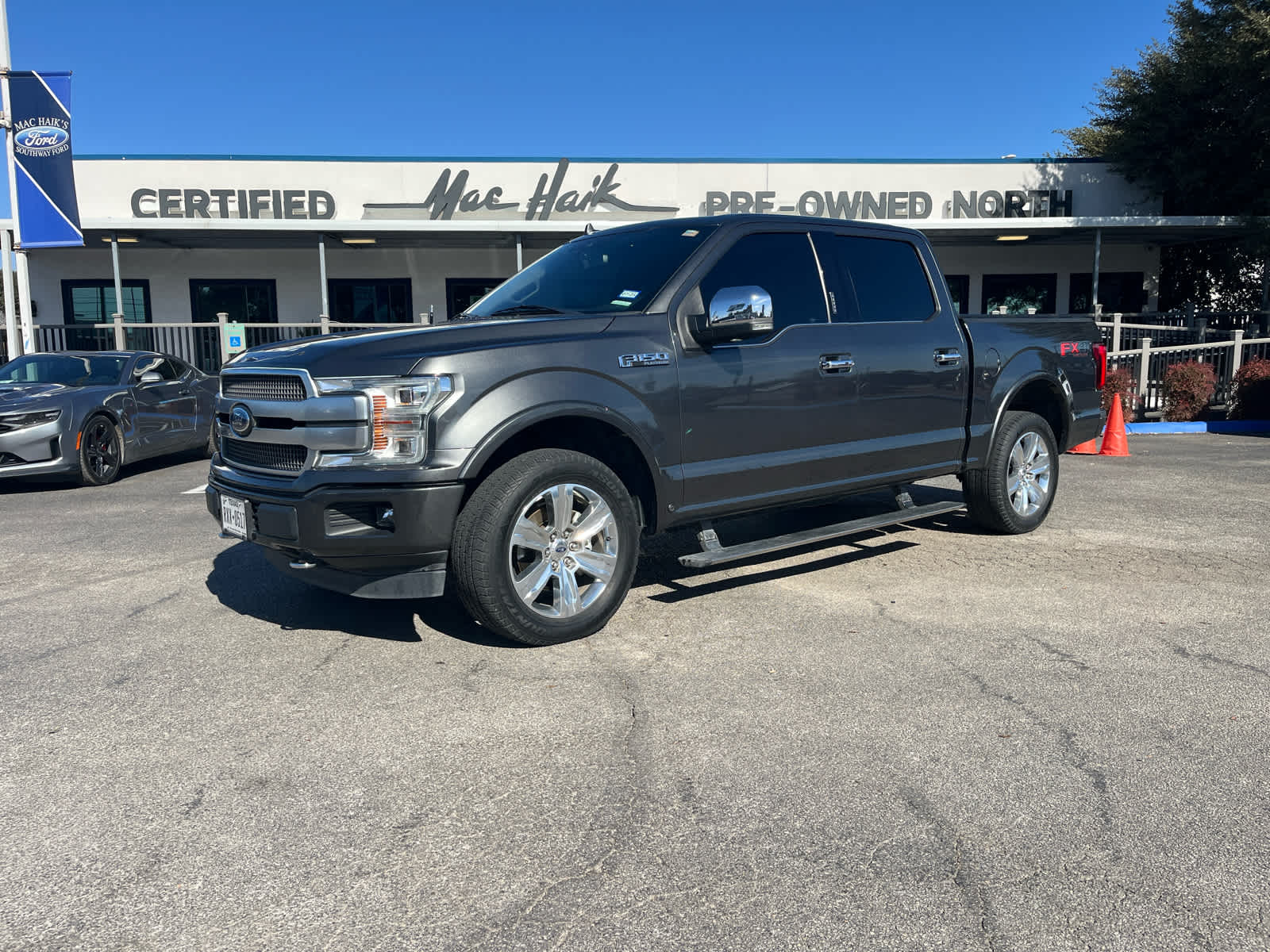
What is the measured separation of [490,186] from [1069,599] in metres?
17.1

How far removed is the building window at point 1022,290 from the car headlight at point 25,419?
1895cm

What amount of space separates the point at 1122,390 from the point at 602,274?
1067cm

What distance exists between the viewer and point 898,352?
19.6 feet

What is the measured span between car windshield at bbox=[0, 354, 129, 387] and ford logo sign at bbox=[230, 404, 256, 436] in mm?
7068

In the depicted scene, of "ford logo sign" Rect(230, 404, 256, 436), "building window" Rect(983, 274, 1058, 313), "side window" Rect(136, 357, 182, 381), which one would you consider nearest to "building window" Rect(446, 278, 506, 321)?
"side window" Rect(136, 357, 182, 381)

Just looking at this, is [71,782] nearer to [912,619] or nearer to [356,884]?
[356,884]

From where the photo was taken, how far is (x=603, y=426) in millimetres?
4852

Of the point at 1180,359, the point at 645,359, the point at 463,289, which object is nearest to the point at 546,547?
the point at 645,359

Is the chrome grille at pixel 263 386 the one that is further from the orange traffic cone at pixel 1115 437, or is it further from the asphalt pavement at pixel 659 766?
the orange traffic cone at pixel 1115 437

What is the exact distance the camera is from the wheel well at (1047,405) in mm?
7196

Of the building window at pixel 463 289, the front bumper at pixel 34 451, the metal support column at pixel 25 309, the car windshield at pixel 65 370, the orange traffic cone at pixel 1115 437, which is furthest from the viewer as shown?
the building window at pixel 463 289

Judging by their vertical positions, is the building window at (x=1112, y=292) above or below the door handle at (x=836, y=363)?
above

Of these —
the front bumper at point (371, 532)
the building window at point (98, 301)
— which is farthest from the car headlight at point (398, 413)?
the building window at point (98, 301)

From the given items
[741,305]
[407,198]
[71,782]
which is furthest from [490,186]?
[71,782]
